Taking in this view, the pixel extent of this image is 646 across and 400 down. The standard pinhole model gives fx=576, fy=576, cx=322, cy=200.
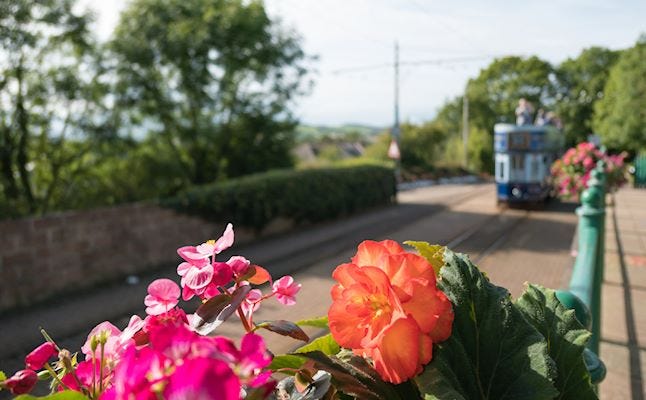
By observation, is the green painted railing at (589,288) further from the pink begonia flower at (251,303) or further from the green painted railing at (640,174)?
the green painted railing at (640,174)

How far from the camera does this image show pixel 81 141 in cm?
1159

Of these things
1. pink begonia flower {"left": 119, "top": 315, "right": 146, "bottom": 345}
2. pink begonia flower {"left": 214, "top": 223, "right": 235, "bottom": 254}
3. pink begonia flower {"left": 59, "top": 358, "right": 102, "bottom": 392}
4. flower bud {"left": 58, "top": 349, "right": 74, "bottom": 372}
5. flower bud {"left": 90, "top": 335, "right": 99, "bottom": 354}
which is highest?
pink begonia flower {"left": 214, "top": 223, "right": 235, "bottom": 254}

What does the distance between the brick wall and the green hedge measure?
0.61 meters

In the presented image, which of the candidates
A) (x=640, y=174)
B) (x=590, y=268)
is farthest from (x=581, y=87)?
(x=590, y=268)

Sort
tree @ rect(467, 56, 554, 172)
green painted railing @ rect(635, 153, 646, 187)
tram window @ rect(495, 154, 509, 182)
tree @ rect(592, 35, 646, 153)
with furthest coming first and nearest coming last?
tree @ rect(467, 56, 554, 172), tree @ rect(592, 35, 646, 153), green painted railing @ rect(635, 153, 646, 187), tram window @ rect(495, 154, 509, 182)

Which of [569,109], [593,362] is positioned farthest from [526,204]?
[569,109]

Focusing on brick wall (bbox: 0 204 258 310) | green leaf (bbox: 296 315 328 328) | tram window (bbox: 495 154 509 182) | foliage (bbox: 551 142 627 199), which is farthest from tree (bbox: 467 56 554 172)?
green leaf (bbox: 296 315 328 328)

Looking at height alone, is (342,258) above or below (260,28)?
below

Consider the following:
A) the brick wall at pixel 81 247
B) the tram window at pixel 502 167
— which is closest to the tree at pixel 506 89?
the tram window at pixel 502 167

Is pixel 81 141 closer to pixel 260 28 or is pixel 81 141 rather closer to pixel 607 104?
pixel 260 28

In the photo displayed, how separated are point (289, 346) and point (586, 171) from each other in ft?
20.3

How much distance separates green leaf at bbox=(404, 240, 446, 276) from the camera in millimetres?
864

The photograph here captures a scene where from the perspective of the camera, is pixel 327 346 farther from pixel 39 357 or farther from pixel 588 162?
pixel 588 162

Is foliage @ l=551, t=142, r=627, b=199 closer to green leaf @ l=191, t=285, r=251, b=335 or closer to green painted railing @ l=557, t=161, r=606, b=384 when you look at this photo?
green painted railing @ l=557, t=161, r=606, b=384
